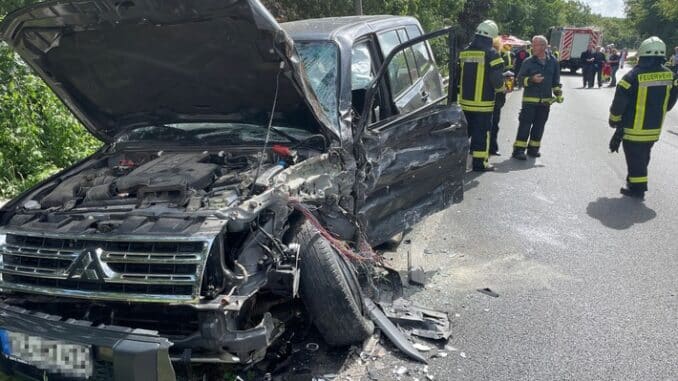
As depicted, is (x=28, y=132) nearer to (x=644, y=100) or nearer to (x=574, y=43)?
(x=644, y=100)

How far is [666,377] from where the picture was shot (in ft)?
10.2

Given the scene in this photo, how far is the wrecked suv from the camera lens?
2.51 metres

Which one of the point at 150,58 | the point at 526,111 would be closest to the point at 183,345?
the point at 150,58

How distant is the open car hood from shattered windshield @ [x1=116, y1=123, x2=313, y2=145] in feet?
0.19

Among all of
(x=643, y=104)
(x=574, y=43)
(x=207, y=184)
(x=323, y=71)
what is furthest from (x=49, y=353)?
(x=574, y=43)

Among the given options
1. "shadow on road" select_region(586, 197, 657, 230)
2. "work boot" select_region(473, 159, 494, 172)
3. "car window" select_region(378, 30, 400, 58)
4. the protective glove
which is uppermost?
"car window" select_region(378, 30, 400, 58)

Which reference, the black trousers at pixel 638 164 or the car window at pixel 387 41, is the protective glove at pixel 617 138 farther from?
the car window at pixel 387 41

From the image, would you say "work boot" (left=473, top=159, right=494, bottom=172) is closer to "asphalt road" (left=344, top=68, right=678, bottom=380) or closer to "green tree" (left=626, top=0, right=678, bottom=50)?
"asphalt road" (left=344, top=68, right=678, bottom=380)

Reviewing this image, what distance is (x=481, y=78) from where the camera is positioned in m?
7.00

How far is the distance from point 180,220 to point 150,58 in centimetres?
163

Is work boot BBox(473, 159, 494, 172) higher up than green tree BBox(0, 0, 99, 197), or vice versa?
green tree BBox(0, 0, 99, 197)

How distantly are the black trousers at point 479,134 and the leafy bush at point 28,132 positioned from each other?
4974mm

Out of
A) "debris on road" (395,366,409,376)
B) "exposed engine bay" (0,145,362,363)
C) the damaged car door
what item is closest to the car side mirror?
the damaged car door

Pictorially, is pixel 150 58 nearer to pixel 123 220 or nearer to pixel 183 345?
pixel 123 220
